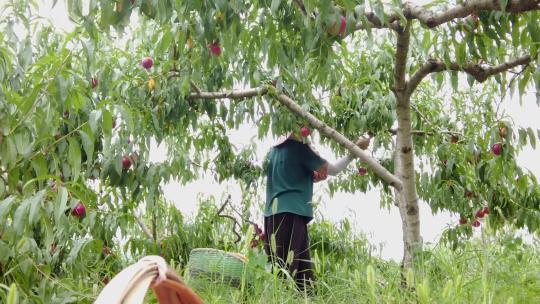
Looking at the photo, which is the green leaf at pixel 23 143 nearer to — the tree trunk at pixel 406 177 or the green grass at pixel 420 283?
the green grass at pixel 420 283

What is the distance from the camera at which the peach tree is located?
5.28ft

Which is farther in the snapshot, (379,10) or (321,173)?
(321,173)

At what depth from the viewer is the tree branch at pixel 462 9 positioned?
2098 mm

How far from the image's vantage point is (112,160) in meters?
2.74

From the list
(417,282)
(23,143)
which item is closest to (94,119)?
(23,143)

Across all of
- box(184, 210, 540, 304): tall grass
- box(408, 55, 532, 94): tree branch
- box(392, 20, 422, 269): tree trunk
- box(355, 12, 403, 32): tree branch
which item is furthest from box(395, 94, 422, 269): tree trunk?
box(355, 12, 403, 32): tree branch

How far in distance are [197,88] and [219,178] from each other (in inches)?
43.2

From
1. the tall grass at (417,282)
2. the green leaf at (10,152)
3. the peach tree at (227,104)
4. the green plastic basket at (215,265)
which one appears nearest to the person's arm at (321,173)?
the peach tree at (227,104)

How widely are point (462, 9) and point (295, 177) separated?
1.47 metres

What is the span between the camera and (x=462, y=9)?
221 cm

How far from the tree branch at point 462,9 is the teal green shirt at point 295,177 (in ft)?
3.92

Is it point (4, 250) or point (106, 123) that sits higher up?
point (106, 123)

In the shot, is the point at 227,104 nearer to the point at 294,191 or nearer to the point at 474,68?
the point at 294,191

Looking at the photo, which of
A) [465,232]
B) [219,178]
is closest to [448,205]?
[465,232]
